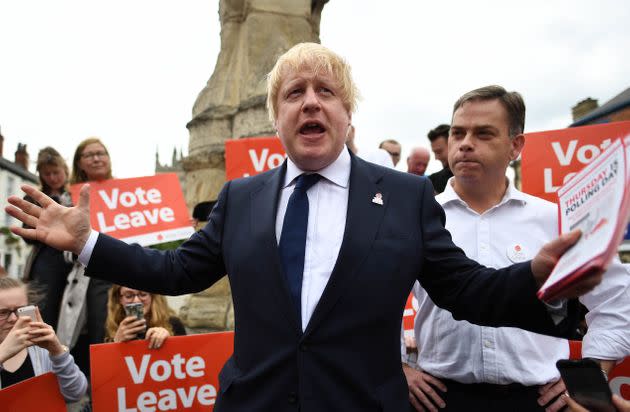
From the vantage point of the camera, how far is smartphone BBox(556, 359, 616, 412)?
5.30 ft

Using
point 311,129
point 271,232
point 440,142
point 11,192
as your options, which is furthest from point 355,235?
point 11,192

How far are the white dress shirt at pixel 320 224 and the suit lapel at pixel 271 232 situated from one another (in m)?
0.04

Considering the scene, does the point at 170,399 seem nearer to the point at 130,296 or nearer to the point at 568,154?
the point at 130,296

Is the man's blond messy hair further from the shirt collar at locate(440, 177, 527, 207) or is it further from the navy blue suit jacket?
the shirt collar at locate(440, 177, 527, 207)

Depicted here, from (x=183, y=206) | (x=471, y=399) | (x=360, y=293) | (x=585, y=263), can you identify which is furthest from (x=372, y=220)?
(x=183, y=206)

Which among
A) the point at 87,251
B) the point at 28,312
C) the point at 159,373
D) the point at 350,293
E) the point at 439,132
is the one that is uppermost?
the point at 439,132

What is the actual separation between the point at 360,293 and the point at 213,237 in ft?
1.97

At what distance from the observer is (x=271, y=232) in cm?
182

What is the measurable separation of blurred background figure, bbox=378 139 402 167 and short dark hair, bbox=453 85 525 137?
151 inches

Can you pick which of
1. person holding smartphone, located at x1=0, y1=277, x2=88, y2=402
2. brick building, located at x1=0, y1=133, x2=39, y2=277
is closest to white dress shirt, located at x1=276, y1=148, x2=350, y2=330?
person holding smartphone, located at x1=0, y1=277, x2=88, y2=402

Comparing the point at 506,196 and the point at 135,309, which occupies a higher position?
the point at 506,196

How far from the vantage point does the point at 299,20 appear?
648cm

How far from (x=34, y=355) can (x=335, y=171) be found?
7.09 feet

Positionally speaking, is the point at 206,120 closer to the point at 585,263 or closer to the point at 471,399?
the point at 471,399
